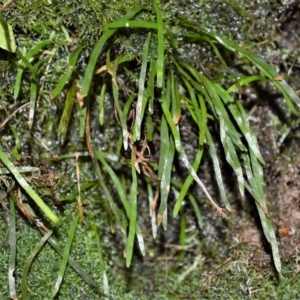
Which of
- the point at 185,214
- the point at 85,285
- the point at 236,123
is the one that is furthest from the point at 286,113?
the point at 85,285

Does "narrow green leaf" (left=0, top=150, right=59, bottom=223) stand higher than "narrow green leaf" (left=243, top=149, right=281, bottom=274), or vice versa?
"narrow green leaf" (left=0, top=150, right=59, bottom=223)

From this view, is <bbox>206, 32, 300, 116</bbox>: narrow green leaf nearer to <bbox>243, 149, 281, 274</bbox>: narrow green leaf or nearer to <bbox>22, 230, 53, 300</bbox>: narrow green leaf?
<bbox>243, 149, 281, 274</bbox>: narrow green leaf

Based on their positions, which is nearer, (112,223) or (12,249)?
(12,249)

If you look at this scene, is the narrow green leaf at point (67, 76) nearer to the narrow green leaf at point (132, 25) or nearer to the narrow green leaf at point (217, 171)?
the narrow green leaf at point (132, 25)

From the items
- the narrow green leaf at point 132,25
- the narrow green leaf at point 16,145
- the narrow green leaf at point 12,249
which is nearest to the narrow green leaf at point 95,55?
the narrow green leaf at point 132,25

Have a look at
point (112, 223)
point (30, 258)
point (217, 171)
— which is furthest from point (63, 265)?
point (217, 171)

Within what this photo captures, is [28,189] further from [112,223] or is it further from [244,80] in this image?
[244,80]

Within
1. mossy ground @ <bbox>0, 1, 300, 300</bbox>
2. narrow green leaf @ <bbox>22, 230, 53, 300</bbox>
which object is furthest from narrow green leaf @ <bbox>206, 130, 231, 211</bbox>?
narrow green leaf @ <bbox>22, 230, 53, 300</bbox>

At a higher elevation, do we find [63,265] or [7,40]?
[7,40]
